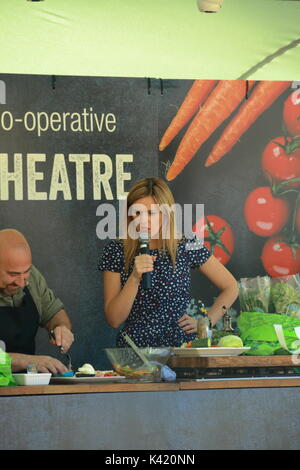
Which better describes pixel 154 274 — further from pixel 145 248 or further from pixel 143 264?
pixel 145 248

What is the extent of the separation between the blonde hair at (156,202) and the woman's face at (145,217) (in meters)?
0.02

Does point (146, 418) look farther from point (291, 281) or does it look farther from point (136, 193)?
point (136, 193)

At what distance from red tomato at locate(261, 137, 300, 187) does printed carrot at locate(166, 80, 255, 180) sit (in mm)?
324

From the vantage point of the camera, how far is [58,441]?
3154 mm

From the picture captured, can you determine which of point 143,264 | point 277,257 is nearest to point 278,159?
point 277,257

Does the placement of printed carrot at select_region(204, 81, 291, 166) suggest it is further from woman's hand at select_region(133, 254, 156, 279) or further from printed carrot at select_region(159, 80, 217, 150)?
woman's hand at select_region(133, 254, 156, 279)

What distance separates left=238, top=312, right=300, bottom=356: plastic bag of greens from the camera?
368 cm

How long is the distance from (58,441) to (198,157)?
8.77ft

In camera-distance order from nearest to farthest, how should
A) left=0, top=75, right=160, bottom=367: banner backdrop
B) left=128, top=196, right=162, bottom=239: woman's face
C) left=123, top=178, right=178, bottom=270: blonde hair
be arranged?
1. left=128, top=196, right=162, bottom=239: woman's face
2. left=123, top=178, right=178, bottom=270: blonde hair
3. left=0, top=75, right=160, bottom=367: banner backdrop

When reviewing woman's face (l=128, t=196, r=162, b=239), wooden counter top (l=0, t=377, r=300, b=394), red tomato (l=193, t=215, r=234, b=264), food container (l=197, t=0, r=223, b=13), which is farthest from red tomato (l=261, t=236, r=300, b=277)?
wooden counter top (l=0, t=377, r=300, b=394)

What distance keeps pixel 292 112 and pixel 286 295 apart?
5.63 ft

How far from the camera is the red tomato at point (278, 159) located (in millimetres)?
5570

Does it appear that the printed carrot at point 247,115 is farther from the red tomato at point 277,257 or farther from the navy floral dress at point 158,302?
the navy floral dress at point 158,302

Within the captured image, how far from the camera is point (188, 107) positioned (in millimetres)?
5492
